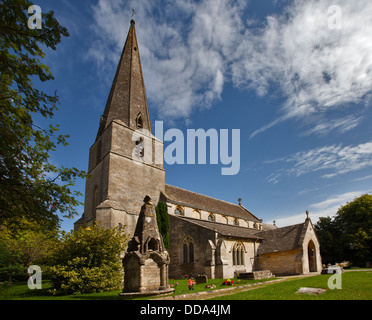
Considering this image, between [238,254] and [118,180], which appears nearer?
[238,254]

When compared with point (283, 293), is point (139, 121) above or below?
above

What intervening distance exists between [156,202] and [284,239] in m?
13.7

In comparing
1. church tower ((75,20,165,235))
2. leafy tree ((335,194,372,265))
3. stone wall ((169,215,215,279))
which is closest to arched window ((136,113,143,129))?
church tower ((75,20,165,235))

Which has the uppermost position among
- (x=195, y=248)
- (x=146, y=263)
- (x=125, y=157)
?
(x=125, y=157)

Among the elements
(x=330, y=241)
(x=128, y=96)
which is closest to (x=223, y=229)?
(x=128, y=96)

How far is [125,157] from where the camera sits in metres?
25.7

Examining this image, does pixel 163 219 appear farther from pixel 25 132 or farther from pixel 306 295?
pixel 25 132

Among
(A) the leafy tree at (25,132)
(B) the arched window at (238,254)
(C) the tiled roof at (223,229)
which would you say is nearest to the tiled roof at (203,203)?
(C) the tiled roof at (223,229)

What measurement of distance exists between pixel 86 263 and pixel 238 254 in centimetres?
1400

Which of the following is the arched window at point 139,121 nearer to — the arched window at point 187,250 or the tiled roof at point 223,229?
the tiled roof at point 223,229

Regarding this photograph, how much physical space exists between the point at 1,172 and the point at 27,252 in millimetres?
23044

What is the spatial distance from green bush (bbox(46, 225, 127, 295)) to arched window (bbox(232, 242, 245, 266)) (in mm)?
11002

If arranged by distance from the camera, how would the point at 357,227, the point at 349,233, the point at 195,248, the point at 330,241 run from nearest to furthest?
the point at 195,248 < the point at 357,227 < the point at 349,233 < the point at 330,241

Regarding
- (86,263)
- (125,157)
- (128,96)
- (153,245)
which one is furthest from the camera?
(128,96)
